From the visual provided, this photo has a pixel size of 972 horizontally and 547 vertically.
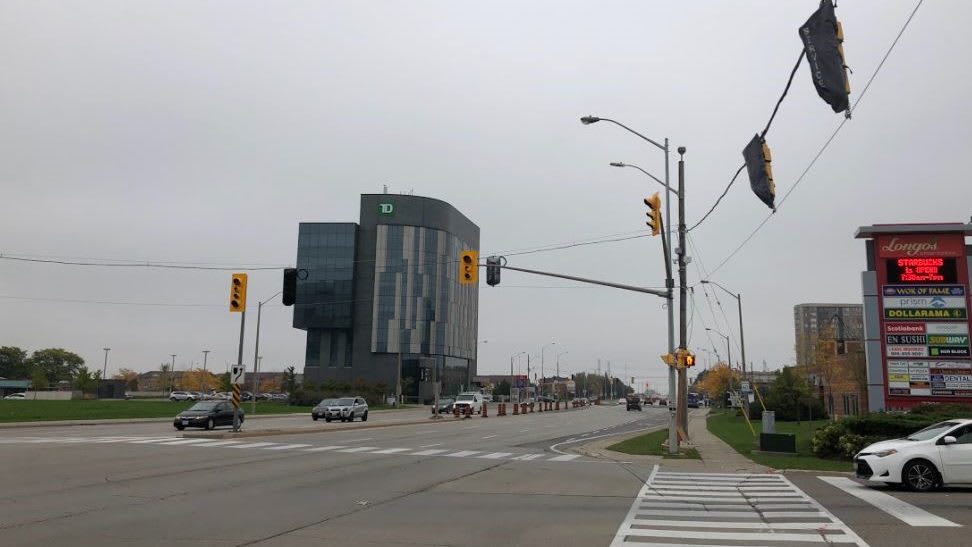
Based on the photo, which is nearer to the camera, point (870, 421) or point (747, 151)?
point (747, 151)

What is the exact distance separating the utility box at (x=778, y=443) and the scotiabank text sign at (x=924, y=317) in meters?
6.67

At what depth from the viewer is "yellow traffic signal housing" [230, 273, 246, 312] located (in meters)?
30.3

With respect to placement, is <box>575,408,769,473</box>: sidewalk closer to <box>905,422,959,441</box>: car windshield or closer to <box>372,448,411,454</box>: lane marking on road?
<box>905,422,959,441</box>: car windshield

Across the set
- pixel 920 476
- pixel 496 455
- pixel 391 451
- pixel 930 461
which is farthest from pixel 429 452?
pixel 930 461

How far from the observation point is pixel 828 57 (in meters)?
10.6

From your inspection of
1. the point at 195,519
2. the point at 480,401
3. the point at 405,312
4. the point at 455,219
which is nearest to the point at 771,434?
the point at 195,519

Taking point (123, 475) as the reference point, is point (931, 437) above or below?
above

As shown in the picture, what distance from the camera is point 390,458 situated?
858 inches

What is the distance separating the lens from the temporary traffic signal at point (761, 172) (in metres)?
15.1

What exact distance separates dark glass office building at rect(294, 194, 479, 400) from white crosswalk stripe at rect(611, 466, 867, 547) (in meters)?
97.9

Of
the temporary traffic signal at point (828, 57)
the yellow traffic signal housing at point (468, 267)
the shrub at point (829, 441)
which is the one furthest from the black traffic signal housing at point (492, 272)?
the temporary traffic signal at point (828, 57)

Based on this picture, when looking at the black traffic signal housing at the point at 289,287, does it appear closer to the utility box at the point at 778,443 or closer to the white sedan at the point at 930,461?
the utility box at the point at 778,443

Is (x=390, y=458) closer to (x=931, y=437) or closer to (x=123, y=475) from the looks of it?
(x=123, y=475)

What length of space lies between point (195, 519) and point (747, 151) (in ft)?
43.0
